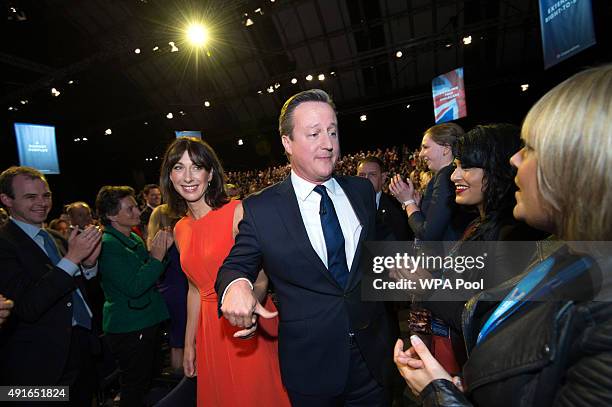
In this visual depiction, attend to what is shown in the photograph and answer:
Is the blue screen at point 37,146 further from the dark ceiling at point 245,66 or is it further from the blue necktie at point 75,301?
the blue necktie at point 75,301

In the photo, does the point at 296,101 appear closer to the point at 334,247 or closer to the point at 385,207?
the point at 334,247

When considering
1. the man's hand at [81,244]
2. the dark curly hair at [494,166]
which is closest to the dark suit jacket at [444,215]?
the dark curly hair at [494,166]

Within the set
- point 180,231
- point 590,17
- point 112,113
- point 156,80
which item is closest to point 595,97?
point 180,231

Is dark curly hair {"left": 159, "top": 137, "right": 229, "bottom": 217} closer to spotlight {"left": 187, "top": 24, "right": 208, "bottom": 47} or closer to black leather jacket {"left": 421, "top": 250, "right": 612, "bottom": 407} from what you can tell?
black leather jacket {"left": 421, "top": 250, "right": 612, "bottom": 407}

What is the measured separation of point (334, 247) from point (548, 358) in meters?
0.92

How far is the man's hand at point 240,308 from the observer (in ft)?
3.73

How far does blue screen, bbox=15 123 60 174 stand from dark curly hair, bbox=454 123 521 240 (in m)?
11.0

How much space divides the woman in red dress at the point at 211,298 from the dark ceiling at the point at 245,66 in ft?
22.4

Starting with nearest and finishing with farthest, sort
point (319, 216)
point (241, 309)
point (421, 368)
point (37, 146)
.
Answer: point (421, 368) < point (241, 309) < point (319, 216) < point (37, 146)

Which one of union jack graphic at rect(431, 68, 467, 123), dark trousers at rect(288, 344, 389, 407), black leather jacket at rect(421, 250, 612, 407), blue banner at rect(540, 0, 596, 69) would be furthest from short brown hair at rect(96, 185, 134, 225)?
union jack graphic at rect(431, 68, 467, 123)

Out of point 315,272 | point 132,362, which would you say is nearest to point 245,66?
point 132,362

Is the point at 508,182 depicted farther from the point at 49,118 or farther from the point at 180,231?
the point at 49,118

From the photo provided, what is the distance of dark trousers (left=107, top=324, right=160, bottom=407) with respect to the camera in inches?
102

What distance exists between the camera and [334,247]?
1485 mm
